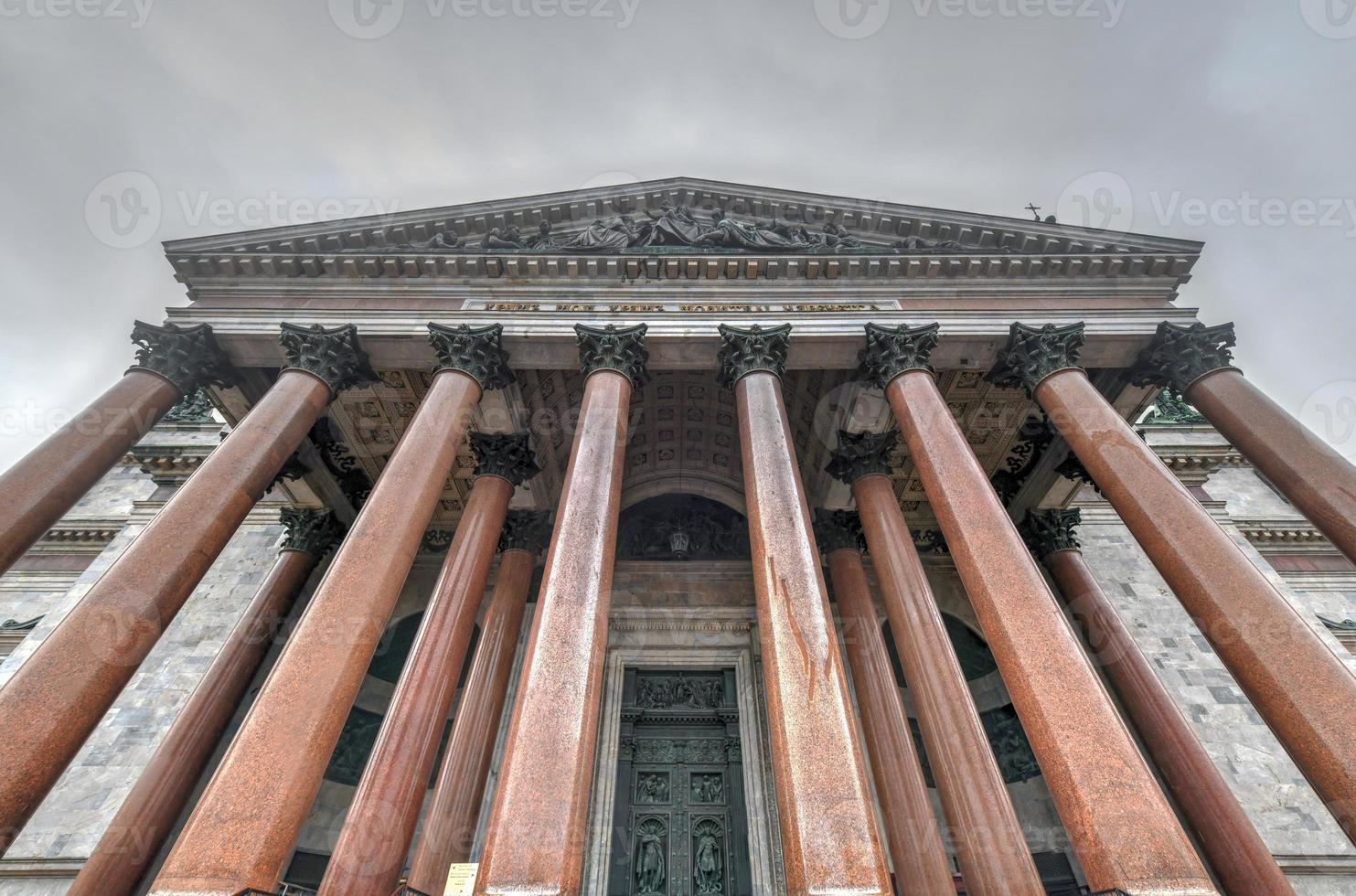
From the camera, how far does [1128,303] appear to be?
391 inches

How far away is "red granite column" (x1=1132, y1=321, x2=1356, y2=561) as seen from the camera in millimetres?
7008

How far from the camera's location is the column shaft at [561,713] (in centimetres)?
409

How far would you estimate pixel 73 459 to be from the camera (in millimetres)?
7359

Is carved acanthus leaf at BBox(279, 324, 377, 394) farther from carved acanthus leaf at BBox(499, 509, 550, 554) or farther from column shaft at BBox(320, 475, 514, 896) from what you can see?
carved acanthus leaf at BBox(499, 509, 550, 554)

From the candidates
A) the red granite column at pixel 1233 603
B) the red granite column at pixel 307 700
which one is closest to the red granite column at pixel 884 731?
the red granite column at pixel 1233 603

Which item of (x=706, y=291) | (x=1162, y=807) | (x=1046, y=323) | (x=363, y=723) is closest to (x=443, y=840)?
(x=363, y=723)

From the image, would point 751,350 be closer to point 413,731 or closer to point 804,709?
point 804,709

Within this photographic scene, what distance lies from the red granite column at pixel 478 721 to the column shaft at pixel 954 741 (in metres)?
5.94

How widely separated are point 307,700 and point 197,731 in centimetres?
586

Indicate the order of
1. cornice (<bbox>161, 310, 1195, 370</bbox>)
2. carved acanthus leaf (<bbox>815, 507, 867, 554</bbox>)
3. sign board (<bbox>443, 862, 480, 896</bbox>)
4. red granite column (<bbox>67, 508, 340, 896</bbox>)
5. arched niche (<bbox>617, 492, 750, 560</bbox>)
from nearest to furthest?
sign board (<bbox>443, 862, 480, 896</bbox>) → red granite column (<bbox>67, 508, 340, 896</bbox>) → cornice (<bbox>161, 310, 1195, 370</bbox>) → carved acanthus leaf (<bbox>815, 507, 867, 554</bbox>) → arched niche (<bbox>617, 492, 750, 560</bbox>)

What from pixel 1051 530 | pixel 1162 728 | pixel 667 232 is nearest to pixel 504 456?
pixel 667 232

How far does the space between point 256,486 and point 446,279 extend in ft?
14.6

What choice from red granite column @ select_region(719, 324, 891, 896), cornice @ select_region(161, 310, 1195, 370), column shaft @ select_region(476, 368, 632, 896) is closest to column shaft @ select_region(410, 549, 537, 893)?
column shaft @ select_region(476, 368, 632, 896)

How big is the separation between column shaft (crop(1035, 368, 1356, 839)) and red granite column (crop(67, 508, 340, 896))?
1261 centimetres
